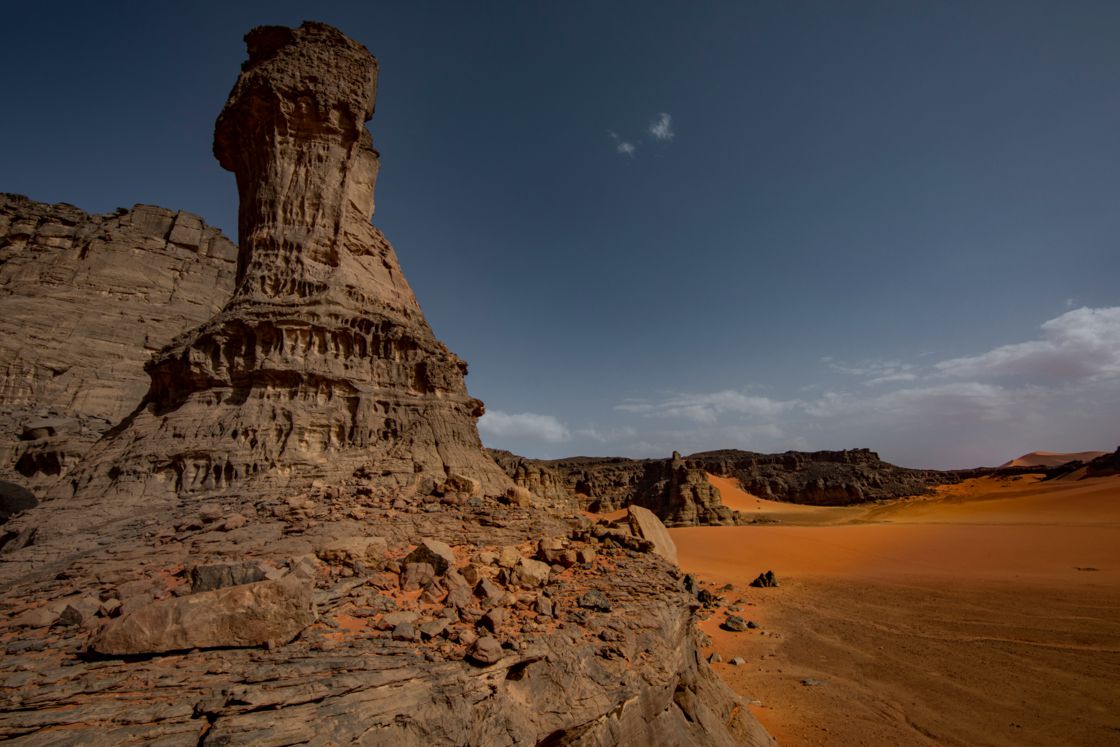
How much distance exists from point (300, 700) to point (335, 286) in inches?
410

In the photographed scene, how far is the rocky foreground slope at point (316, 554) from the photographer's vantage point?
133 inches

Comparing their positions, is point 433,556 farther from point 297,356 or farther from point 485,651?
point 297,356

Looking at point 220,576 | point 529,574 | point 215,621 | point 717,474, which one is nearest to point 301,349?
point 220,576

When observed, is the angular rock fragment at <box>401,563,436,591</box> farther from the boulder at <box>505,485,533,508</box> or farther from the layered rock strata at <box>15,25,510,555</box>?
the layered rock strata at <box>15,25,510,555</box>

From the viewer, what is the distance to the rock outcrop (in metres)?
23.4

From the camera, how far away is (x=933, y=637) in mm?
11352

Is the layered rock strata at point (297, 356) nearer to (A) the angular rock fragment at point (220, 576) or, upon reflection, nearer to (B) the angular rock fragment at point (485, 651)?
(A) the angular rock fragment at point (220, 576)

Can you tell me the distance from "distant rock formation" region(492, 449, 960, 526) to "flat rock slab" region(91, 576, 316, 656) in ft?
106

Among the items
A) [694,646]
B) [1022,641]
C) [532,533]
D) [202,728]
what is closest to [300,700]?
[202,728]

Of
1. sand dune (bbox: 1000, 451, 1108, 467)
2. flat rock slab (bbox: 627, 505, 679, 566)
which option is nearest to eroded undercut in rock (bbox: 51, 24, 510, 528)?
flat rock slab (bbox: 627, 505, 679, 566)

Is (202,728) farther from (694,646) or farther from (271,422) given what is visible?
(271,422)

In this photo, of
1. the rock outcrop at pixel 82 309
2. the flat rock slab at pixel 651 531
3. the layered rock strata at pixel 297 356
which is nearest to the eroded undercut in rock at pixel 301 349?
the layered rock strata at pixel 297 356

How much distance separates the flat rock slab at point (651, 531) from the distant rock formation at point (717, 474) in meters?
27.3

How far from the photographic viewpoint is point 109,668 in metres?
3.41
